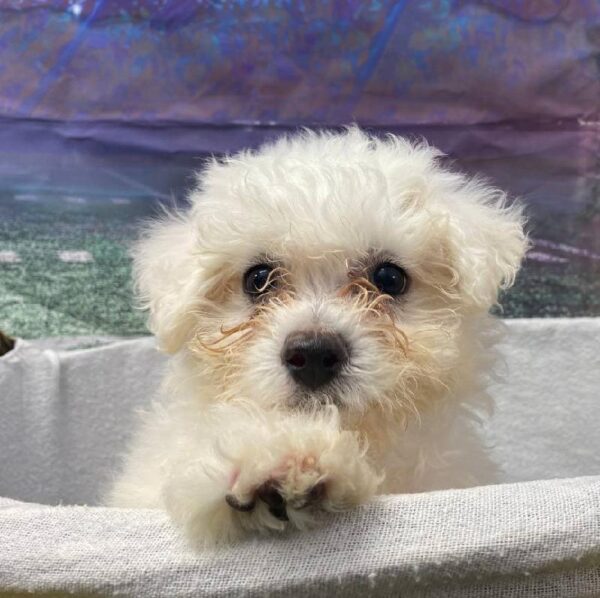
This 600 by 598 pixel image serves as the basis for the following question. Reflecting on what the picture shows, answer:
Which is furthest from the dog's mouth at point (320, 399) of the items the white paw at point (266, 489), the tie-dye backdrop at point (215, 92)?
the tie-dye backdrop at point (215, 92)

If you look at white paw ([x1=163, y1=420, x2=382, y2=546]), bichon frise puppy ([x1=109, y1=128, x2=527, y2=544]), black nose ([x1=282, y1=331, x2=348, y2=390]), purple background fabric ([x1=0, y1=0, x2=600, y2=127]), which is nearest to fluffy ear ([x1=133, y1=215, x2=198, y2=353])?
bichon frise puppy ([x1=109, y1=128, x2=527, y2=544])

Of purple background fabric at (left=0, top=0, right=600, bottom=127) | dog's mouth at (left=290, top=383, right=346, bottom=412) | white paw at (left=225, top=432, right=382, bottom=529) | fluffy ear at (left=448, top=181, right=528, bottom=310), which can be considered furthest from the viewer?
purple background fabric at (left=0, top=0, right=600, bottom=127)

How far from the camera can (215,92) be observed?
2.98 meters

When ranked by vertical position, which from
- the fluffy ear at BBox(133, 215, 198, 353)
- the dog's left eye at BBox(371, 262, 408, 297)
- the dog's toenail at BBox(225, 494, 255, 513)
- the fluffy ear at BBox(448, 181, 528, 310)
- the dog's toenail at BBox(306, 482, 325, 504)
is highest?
the fluffy ear at BBox(448, 181, 528, 310)

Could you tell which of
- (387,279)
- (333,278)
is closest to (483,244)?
(387,279)

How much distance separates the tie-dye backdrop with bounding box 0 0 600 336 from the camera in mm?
2932

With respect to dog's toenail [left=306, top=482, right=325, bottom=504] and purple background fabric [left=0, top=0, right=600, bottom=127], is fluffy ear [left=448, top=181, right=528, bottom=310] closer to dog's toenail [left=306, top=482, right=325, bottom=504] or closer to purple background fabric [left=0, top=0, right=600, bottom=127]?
dog's toenail [left=306, top=482, right=325, bottom=504]

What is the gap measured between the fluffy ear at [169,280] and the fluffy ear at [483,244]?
0.58 meters

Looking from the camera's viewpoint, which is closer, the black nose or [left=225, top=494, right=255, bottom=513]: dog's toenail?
[left=225, top=494, right=255, bottom=513]: dog's toenail

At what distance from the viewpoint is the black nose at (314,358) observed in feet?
4.52

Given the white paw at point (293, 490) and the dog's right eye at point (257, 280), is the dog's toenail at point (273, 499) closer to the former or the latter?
the white paw at point (293, 490)

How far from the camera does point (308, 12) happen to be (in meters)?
2.93

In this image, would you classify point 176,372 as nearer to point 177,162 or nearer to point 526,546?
point 526,546

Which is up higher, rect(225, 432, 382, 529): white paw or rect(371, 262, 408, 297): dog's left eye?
rect(371, 262, 408, 297): dog's left eye
